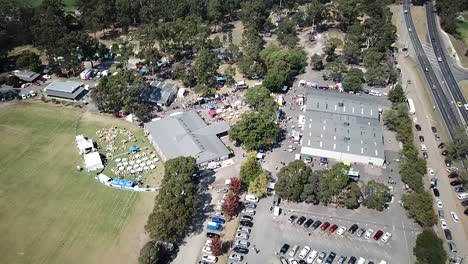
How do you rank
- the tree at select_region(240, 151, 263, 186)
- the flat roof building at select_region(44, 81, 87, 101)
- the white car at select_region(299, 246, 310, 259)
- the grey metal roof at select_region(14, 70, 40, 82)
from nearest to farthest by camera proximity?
1. the white car at select_region(299, 246, 310, 259)
2. the tree at select_region(240, 151, 263, 186)
3. the flat roof building at select_region(44, 81, 87, 101)
4. the grey metal roof at select_region(14, 70, 40, 82)

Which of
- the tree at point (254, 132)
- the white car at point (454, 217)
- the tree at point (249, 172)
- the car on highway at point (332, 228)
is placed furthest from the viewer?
the tree at point (254, 132)

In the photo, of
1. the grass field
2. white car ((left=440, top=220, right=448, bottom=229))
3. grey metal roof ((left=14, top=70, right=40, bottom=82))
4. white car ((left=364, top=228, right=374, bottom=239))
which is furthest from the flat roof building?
white car ((left=440, top=220, right=448, bottom=229))

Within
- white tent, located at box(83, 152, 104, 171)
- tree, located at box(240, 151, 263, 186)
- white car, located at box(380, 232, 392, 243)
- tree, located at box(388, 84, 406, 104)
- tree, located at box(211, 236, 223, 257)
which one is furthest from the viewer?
tree, located at box(388, 84, 406, 104)

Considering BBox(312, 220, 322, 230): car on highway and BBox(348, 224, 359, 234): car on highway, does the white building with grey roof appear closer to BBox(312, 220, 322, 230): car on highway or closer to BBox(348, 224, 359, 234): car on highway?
BBox(348, 224, 359, 234): car on highway

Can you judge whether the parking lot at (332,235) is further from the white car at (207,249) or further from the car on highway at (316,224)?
the white car at (207,249)

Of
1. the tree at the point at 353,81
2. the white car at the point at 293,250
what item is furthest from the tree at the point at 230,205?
the tree at the point at 353,81

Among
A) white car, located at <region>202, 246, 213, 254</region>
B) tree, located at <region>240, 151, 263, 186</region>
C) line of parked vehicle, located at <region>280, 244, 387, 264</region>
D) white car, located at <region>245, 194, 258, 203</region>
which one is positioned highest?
tree, located at <region>240, 151, 263, 186</region>
